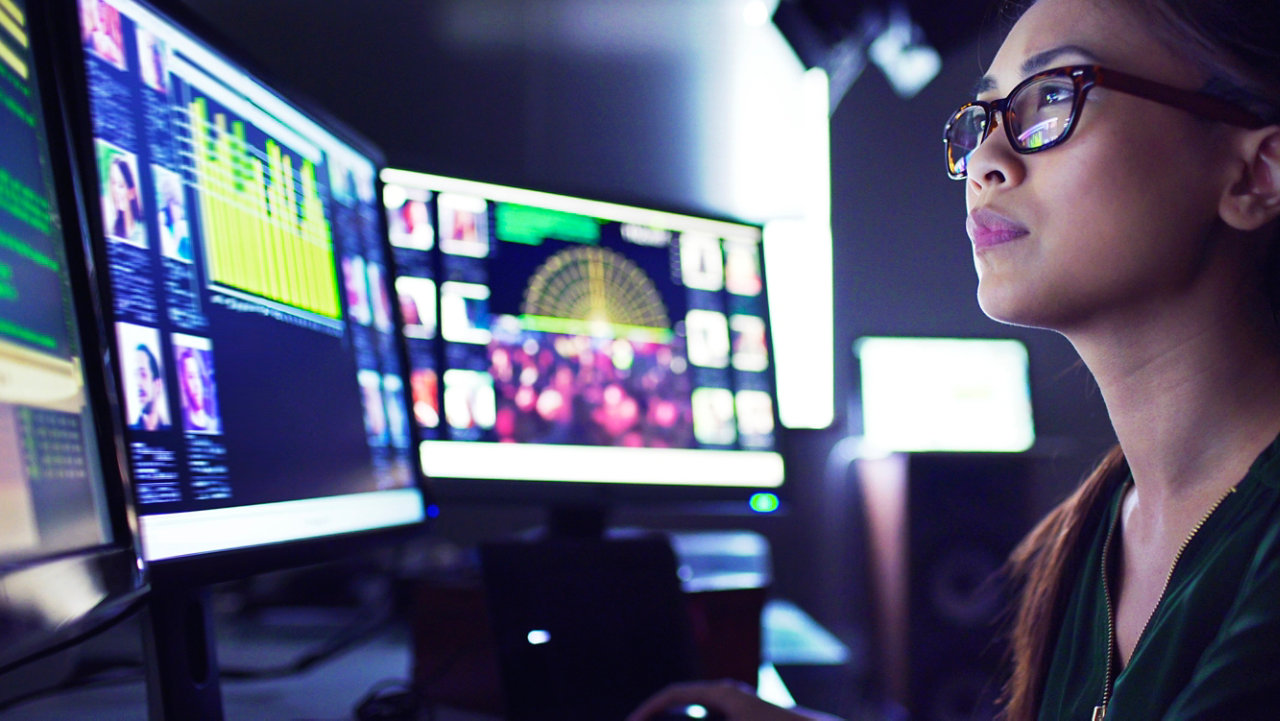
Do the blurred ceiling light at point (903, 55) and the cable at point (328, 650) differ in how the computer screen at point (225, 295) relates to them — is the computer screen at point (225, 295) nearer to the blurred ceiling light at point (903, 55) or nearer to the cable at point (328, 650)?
the cable at point (328, 650)

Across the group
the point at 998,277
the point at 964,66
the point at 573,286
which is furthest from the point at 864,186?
the point at 998,277

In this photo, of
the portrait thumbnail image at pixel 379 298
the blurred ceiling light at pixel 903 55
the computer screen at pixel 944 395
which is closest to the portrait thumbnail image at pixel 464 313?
the portrait thumbnail image at pixel 379 298

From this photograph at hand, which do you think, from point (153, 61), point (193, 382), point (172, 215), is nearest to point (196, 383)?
point (193, 382)

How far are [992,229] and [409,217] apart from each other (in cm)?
68

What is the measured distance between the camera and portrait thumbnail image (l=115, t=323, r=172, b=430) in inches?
17.4

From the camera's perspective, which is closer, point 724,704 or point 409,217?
point 724,704

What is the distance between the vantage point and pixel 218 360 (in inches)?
21.0

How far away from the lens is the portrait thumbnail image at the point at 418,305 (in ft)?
3.20

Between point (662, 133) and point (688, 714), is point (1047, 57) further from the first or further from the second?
point (662, 133)

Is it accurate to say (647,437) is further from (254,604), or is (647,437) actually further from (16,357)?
(16,357)

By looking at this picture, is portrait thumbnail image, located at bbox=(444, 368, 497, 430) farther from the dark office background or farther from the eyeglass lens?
the eyeglass lens

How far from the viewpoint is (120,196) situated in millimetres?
458

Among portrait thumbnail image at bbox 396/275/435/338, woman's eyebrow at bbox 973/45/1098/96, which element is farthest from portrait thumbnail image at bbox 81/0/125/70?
woman's eyebrow at bbox 973/45/1098/96

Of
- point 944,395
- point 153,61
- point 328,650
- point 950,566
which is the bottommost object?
point 950,566
